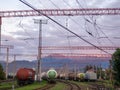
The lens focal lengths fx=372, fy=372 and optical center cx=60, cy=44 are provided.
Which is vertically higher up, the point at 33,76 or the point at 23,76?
the point at 23,76

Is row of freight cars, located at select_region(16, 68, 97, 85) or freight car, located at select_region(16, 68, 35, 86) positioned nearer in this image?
freight car, located at select_region(16, 68, 35, 86)

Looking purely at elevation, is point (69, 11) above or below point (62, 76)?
above

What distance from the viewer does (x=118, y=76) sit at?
48.9m

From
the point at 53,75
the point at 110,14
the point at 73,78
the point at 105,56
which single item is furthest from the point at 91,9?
the point at 105,56

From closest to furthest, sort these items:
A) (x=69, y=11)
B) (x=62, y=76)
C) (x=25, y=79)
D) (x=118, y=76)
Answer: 1. (x=118, y=76)
2. (x=69, y=11)
3. (x=25, y=79)
4. (x=62, y=76)

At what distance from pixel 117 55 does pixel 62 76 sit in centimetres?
6962

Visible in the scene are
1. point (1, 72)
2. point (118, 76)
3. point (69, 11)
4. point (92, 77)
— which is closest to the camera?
point (118, 76)

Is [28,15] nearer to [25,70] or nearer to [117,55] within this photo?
[25,70]

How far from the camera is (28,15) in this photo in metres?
70.7

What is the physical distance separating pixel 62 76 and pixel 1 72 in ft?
84.7

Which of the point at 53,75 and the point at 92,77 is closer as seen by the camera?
the point at 53,75

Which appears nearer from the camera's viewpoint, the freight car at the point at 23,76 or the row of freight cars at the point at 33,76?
the freight car at the point at 23,76

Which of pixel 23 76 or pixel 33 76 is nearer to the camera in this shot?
pixel 23 76

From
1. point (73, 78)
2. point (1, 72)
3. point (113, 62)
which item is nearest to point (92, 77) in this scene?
point (73, 78)
